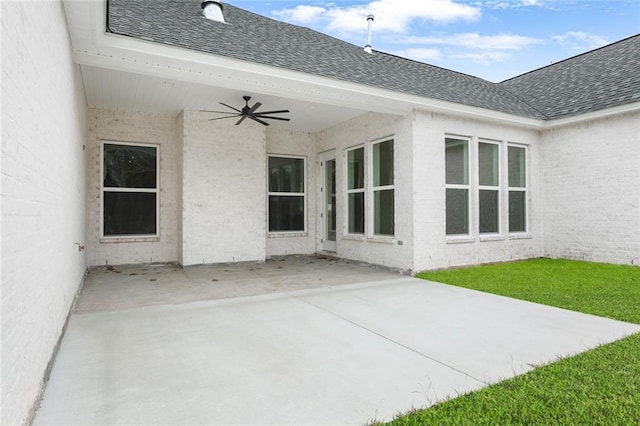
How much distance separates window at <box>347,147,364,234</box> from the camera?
829cm

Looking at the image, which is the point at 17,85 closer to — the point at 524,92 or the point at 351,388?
the point at 351,388

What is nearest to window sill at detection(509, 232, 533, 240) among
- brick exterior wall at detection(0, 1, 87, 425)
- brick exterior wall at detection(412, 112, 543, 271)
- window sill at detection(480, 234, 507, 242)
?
brick exterior wall at detection(412, 112, 543, 271)

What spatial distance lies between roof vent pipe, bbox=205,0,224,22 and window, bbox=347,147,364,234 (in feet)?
12.8

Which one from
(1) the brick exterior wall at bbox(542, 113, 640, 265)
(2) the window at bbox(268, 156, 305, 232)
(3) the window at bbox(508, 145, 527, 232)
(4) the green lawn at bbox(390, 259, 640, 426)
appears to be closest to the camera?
(4) the green lawn at bbox(390, 259, 640, 426)

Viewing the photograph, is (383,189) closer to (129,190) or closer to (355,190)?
(355,190)

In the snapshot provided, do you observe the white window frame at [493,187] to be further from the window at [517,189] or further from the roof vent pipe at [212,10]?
the roof vent pipe at [212,10]

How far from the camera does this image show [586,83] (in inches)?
350

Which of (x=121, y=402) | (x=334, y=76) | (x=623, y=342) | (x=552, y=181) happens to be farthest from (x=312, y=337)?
(x=552, y=181)

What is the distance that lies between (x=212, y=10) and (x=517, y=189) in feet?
25.1

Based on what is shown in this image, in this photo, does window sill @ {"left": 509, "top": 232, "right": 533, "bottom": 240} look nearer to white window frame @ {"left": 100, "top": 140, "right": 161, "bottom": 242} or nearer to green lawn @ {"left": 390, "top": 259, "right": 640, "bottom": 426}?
green lawn @ {"left": 390, "top": 259, "right": 640, "bottom": 426}

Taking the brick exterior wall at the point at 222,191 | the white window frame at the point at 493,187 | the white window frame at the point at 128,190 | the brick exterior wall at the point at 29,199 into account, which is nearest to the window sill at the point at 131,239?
the white window frame at the point at 128,190

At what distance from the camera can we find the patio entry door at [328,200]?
9422 mm

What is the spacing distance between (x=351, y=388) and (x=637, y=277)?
616 centimetres

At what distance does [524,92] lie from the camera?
10391 mm
